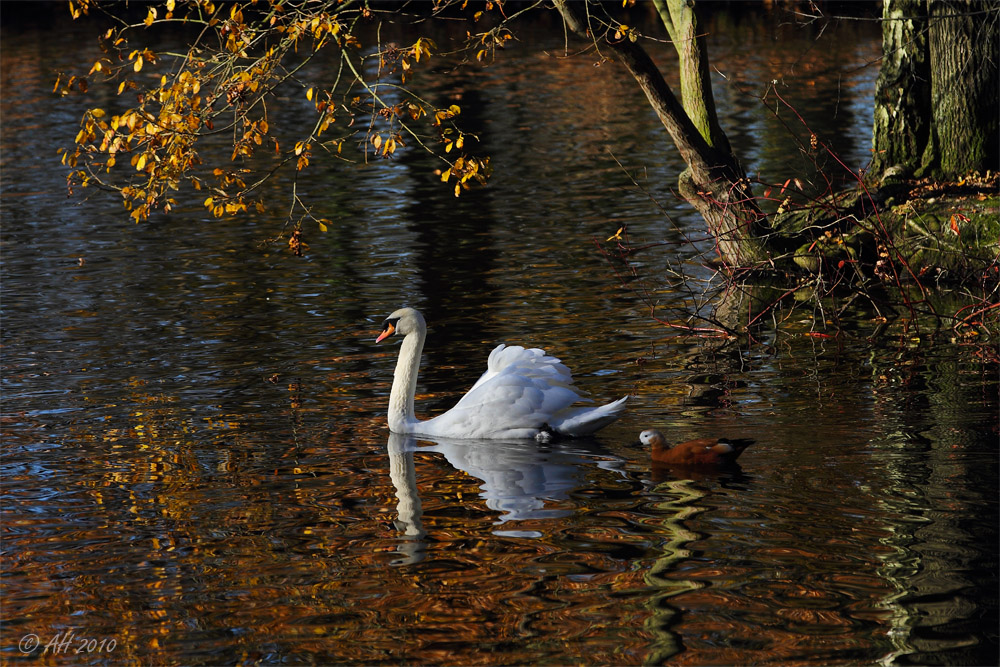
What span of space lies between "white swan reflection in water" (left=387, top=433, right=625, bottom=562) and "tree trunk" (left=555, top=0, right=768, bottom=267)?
4.73 meters

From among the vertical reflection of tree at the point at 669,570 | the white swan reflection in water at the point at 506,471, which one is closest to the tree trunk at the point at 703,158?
the white swan reflection in water at the point at 506,471

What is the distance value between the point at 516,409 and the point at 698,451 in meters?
1.68

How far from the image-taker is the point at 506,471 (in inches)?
369

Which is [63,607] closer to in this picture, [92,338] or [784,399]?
[784,399]

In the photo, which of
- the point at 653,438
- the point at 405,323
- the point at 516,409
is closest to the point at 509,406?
the point at 516,409

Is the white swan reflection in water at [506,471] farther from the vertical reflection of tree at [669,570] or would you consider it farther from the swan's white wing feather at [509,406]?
the vertical reflection of tree at [669,570]

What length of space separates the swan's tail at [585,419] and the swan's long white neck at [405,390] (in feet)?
4.03

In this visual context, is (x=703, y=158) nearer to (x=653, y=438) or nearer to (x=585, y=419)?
(x=585, y=419)

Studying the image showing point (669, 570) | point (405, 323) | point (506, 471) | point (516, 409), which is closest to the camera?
point (669, 570)

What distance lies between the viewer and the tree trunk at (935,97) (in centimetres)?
1552

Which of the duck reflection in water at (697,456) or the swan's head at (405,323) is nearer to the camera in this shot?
the duck reflection in water at (697,456)

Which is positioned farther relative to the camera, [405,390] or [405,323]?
[405,323]

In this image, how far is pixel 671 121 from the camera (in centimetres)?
1395

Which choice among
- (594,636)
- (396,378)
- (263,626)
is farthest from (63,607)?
(396,378)
